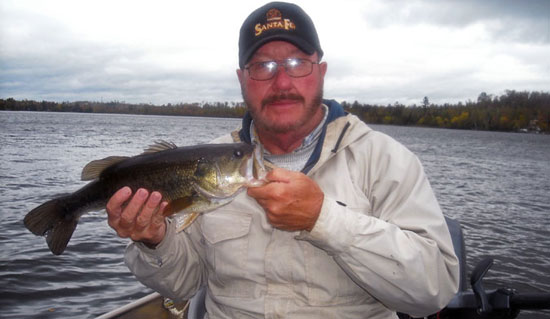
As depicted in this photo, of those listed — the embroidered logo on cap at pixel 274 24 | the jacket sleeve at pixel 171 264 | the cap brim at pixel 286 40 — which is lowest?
the jacket sleeve at pixel 171 264

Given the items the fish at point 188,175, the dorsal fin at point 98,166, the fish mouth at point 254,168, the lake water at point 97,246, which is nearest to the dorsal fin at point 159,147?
the fish at point 188,175

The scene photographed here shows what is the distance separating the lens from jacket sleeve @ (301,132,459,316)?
2.50 m

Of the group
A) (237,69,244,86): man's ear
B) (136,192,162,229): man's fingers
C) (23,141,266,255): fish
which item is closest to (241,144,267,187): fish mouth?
(23,141,266,255): fish

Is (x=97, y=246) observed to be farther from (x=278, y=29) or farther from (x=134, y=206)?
(x=278, y=29)

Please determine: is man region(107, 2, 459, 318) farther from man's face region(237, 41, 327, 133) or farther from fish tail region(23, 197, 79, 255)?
fish tail region(23, 197, 79, 255)

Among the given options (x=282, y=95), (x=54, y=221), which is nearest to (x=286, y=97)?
(x=282, y=95)

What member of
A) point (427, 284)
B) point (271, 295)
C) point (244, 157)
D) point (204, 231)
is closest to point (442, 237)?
point (427, 284)

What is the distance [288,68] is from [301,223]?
1515 mm

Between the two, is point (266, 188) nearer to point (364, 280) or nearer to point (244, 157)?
point (244, 157)

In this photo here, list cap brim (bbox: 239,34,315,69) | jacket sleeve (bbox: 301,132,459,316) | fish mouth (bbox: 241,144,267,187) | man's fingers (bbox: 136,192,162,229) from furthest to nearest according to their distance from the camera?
cap brim (bbox: 239,34,315,69) < man's fingers (bbox: 136,192,162,229) < fish mouth (bbox: 241,144,267,187) < jacket sleeve (bbox: 301,132,459,316)

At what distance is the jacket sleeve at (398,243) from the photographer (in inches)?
98.6

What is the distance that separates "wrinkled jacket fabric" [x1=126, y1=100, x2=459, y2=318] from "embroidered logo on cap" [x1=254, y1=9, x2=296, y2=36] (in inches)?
30.9

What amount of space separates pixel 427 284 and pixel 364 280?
0.39 meters

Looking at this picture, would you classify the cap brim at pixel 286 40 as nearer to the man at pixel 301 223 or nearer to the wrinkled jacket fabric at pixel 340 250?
the man at pixel 301 223
